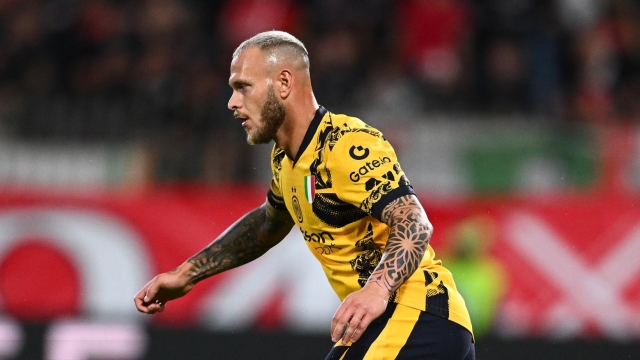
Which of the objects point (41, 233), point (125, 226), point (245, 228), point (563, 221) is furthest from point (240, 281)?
point (245, 228)

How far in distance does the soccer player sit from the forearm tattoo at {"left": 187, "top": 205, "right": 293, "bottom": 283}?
420 millimetres

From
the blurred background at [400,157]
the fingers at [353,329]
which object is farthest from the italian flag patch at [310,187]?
the blurred background at [400,157]

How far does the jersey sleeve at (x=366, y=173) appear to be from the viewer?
4098mm

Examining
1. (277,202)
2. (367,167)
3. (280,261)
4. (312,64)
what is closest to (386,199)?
(367,167)

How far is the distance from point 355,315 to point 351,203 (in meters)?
0.63

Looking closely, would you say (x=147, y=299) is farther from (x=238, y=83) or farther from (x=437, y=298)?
(x=437, y=298)

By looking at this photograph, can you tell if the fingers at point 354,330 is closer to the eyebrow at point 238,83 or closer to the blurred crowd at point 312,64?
the eyebrow at point 238,83

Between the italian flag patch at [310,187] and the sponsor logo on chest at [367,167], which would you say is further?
the italian flag patch at [310,187]

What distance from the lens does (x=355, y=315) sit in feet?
12.2

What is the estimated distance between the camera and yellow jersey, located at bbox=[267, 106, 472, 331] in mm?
4137

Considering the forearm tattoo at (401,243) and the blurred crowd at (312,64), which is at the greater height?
the blurred crowd at (312,64)

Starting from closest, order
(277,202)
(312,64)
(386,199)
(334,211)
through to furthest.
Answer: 1. (386,199)
2. (334,211)
3. (277,202)
4. (312,64)

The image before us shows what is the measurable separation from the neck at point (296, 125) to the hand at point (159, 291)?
Result: 88 cm

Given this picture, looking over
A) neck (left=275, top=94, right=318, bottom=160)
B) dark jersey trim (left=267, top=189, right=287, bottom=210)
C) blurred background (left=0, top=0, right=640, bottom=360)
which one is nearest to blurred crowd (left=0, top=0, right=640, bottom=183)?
blurred background (left=0, top=0, right=640, bottom=360)
